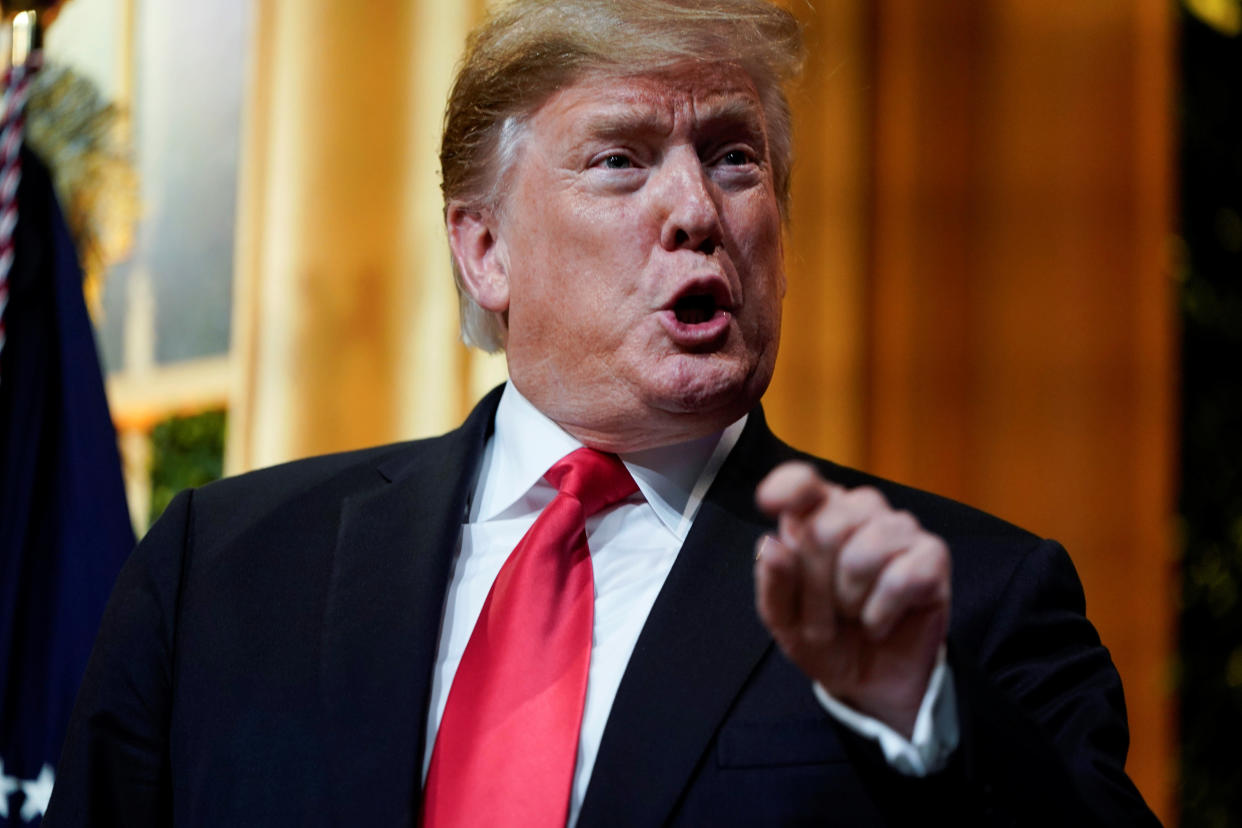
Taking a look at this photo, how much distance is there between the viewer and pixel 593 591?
1396 millimetres

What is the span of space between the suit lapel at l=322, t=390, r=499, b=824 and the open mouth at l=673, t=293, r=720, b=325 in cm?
30

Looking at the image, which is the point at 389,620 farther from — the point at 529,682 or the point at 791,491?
the point at 791,491

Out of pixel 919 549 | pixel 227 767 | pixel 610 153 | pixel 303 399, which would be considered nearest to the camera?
pixel 919 549

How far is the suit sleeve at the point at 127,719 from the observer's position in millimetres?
1380

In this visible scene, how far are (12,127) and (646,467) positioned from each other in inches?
38.0

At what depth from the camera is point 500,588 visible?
1.40 m

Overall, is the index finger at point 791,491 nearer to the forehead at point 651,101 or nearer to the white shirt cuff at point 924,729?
the white shirt cuff at point 924,729

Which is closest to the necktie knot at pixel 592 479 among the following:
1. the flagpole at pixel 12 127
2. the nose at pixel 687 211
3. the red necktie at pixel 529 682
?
the red necktie at pixel 529 682

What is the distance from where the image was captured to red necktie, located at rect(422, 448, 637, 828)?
126 centimetres

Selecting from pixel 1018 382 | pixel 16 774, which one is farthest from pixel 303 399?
pixel 1018 382

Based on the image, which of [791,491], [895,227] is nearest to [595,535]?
[791,491]

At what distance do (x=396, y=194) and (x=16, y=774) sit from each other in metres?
1.07

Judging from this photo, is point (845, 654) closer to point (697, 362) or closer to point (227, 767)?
point (697, 362)

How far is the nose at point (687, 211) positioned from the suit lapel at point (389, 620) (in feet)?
1.14
